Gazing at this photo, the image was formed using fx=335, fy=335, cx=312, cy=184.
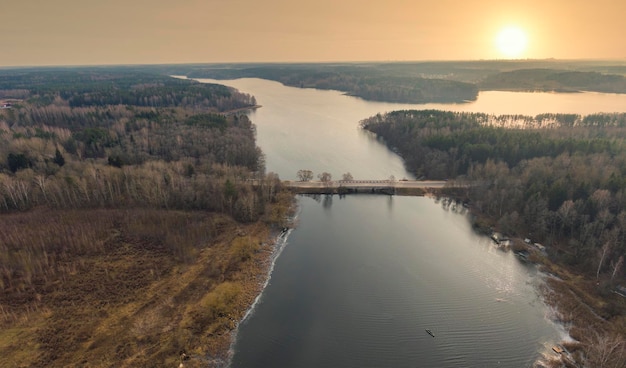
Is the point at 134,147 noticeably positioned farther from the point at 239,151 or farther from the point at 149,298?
the point at 149,298

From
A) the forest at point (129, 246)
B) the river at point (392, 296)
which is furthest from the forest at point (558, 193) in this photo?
the forest at point (129, 246)

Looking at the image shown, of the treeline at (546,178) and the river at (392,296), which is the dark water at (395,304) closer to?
the river at (392,296)

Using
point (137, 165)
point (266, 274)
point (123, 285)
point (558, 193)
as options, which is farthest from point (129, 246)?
point (558, 193)

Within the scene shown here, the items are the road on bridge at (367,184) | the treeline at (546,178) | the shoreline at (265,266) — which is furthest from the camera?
the road on bridge at (367,184)

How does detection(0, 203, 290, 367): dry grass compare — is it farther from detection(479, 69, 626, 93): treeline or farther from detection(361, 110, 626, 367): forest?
detection(479, 69, 626, 93): treeline

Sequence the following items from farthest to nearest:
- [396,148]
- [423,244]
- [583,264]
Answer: [396,148] → [423,244] → [583,264]

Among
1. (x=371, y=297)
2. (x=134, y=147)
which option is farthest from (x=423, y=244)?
(x=134, y=147)
